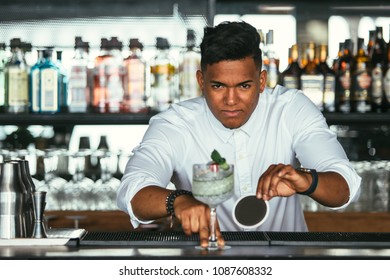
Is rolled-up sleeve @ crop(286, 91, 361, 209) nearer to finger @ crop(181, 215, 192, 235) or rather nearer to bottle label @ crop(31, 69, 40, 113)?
finger @ crop(181, 215, 192, 235)

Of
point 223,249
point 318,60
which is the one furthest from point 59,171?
point 223,249

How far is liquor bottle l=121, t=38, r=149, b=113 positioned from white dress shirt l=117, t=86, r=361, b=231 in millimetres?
918

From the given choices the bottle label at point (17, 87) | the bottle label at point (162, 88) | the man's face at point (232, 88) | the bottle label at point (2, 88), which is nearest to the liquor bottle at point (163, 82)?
the bottle label at point (162, 88)

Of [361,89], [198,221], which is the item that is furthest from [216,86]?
[361,89]

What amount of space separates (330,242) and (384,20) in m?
2.22

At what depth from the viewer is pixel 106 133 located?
4125 millimetres

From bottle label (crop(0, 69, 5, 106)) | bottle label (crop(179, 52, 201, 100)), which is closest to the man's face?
bottle label (crop(179, 52, 201, 100))

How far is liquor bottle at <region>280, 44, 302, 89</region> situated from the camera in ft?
12.4

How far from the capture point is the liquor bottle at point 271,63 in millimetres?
3682

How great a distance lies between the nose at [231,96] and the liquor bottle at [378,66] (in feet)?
4.85

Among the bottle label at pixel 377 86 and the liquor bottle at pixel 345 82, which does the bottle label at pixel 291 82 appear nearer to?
the liquor bottle at pixel 345 82

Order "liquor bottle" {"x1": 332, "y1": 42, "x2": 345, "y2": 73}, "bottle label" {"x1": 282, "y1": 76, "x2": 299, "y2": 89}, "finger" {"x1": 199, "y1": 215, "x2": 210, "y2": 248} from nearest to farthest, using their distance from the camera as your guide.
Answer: "finger" {"x1": 199, "y1": 215, "x2": 210, "y2": 248} → "bottle label" {"x1": 282, "y1": 76, "x2": 299, "y2": 89} → "liquor bottle" {"x1": 332, "y1": 42, "x2": 345, "y2": 73}

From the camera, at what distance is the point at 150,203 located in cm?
222

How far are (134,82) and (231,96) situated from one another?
1.33 m
